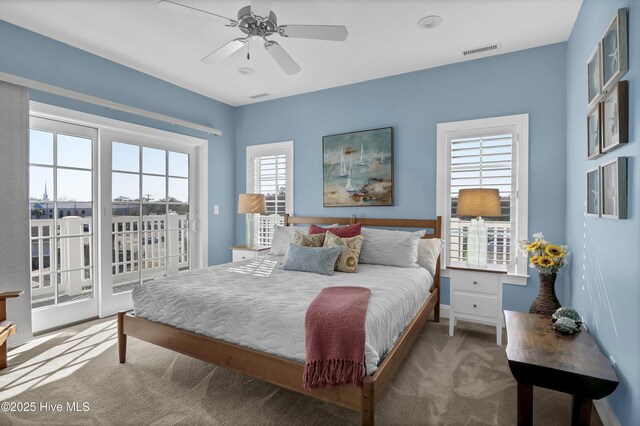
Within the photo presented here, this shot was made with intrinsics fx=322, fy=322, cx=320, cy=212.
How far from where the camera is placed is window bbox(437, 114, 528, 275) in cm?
330

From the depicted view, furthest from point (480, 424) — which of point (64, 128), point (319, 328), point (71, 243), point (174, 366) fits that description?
point (64, 128)

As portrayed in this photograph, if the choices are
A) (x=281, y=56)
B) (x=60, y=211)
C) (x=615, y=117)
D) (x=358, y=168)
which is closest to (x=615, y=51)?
(x=615, y=117)

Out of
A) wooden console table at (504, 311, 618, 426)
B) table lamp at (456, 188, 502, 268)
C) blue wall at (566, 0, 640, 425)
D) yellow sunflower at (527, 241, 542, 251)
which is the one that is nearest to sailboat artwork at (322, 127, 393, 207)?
table lamp at (456, 188, 502, 268)

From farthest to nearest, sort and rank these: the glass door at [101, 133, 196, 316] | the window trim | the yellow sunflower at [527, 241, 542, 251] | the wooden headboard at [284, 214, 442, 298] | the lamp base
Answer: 1. the lamp base
2. the window trim
3. the glass door at [101, 133, 196, 316]
4. the wooden headboard at [284, 214, 442, 298]
5. the yellow sunflower at [527, 241, 542, 251]

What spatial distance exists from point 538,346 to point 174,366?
2491 mm

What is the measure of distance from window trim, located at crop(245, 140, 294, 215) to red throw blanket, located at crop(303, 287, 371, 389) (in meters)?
3.06

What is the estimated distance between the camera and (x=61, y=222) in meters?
3.34

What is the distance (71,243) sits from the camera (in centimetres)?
343

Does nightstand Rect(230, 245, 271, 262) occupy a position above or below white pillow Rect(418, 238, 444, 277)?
below

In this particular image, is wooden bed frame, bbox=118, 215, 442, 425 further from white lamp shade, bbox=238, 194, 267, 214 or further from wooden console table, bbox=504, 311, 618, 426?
white lamp shade, bbox=238, 194, 267, 214

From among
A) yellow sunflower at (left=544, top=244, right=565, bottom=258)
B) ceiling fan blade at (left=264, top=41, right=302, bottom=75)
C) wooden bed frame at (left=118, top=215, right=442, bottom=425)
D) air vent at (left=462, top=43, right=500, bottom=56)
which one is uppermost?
air vent at (left=462, top=43, right=500, bottom=56)

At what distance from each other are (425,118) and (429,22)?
1.15m

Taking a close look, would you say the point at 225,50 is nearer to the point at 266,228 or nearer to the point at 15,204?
the point at 15,204

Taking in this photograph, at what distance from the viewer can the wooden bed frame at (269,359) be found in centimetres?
162
